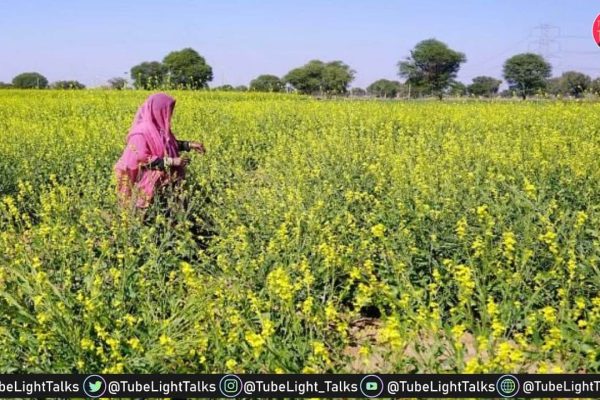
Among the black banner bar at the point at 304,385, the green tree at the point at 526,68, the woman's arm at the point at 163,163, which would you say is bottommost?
the black banner bar at the point at 304,385

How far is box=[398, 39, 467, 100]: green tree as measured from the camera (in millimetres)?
97125

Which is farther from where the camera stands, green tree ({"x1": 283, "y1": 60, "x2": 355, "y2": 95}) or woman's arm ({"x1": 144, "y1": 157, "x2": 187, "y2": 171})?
green tree ({"x1": 283, "y1": 60, "x2": 355, "y2": 95})

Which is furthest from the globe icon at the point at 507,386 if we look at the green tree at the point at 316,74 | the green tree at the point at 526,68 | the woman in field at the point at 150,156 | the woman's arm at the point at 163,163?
the green tree at the point at 316,74

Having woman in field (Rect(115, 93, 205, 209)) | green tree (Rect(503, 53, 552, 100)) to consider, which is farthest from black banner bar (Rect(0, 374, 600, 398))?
green tree (Rect(503, 53, 552, 100))

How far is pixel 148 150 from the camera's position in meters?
4.82

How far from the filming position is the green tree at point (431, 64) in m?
97.1

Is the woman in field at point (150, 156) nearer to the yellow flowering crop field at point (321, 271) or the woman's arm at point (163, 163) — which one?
the woman's arm at point (163, 163)

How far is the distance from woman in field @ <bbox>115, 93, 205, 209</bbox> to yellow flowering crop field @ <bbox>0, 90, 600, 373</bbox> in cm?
21

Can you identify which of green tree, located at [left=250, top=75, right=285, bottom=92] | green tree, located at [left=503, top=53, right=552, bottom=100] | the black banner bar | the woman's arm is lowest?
the black banner bar

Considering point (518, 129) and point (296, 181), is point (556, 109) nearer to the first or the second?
point (518, 129)

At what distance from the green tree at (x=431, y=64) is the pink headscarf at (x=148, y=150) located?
9450 cm

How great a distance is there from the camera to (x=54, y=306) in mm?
2496

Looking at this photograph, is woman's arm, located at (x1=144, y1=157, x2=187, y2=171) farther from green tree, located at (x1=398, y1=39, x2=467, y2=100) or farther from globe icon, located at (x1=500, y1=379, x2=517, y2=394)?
green tree, located at (x1=398, y1=39, x2=467, y2=100)

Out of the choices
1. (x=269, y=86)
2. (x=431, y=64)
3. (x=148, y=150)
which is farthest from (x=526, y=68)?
(x=148, y=150)
